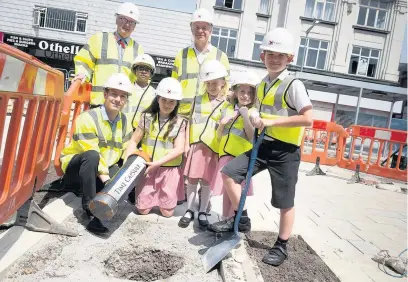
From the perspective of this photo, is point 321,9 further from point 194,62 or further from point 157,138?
point 157,138

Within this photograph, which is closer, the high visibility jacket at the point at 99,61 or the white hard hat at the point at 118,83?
the white hard hat at the point at 118,83

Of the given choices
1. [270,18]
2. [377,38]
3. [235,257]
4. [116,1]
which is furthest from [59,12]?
[235,257]

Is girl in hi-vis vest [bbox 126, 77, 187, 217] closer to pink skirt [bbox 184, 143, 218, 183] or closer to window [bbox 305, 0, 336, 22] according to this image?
pink skirt [bbox 184, 143, 218, 183]

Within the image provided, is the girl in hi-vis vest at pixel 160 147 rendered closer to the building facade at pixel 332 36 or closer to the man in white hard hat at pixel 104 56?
the man in white hard hat at pixel 104 56

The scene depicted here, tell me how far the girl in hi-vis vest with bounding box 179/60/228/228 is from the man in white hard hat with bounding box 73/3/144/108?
3.85 ft

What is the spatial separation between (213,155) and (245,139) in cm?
47

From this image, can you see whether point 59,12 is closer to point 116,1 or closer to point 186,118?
point 116,1

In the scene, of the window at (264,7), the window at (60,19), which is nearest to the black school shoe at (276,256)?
the window at (60,19)

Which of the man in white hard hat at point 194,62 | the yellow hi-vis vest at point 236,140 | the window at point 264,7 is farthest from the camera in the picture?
the window at point 264,7

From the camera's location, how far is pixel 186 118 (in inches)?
151

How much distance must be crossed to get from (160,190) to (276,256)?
1449mm

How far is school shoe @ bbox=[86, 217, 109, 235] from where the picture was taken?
119 inches

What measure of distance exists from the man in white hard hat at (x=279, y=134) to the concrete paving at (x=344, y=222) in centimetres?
67

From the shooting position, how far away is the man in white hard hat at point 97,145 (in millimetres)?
3242
